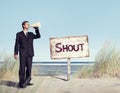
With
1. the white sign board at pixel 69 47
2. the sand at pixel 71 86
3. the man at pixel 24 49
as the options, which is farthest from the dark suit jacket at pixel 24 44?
the white sign board at pixel 69 47

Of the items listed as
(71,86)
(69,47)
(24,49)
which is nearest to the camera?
(24,49)

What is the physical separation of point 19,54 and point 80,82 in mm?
1895

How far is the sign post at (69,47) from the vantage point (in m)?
12.8

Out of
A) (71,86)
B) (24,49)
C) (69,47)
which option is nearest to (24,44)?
(24,49)

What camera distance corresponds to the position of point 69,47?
12930mm

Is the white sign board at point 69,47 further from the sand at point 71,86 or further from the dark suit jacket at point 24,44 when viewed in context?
the dark suit jacket at point 24,44

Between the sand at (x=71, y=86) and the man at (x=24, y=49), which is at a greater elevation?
the man at (x=24, y=49)

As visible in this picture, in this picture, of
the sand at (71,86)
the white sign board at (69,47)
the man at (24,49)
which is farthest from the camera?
the white sign board at (69,47)

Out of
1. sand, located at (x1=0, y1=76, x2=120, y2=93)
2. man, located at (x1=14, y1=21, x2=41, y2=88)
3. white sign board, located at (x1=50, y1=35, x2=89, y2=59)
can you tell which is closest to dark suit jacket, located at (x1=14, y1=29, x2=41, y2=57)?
man, located at (x1=14, y1=21, x2=41, y2=88)

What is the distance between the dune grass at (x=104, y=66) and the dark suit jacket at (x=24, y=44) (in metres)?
2.86

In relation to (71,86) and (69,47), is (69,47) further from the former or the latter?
(71,86)

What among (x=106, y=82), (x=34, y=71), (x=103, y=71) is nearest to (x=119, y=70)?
(x=103, y=71)

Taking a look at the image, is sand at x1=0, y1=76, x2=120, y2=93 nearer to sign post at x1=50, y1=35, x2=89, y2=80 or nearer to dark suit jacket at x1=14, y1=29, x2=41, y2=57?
sign post at x1=50, y1=35, x2=89, y2=80

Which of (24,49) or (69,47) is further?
(69,47)
